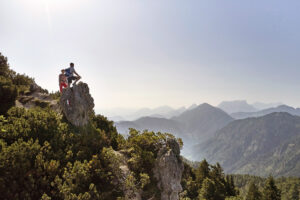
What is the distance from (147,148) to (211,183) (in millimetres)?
36278

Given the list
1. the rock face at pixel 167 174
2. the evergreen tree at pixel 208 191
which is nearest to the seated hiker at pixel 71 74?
the rock face at pixel 167 174

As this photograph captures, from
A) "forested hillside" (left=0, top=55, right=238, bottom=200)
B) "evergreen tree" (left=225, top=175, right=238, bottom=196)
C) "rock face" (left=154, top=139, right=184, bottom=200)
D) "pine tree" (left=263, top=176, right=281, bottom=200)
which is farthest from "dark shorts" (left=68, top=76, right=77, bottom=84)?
"pine tree" (left=263, top=176, right=281, bottom=200)

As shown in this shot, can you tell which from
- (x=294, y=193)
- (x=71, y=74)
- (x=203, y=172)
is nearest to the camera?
(x=71, y=74)

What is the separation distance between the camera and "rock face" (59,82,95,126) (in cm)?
1638

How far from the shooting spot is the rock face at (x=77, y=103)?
53.7 ft

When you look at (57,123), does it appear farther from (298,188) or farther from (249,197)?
(298,188)

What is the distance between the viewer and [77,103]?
56.3 feet

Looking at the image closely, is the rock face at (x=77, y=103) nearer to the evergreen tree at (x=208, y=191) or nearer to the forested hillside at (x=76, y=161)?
the forested hillside at (x=76, y=161)

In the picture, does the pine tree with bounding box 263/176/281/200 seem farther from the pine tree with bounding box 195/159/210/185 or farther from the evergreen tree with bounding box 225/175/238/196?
the pine tree with bounding box 195/159/210/185

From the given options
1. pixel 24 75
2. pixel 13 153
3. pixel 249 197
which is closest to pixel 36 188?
pixel 13 153

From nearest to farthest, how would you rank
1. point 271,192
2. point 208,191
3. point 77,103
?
point 77,103, point 208,191, point 271,192

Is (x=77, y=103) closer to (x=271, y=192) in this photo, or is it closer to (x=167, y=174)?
(x=167, y=174)

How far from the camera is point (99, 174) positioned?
1157 centimetres

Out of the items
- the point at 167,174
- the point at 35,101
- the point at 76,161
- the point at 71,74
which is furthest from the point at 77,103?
the point at 167,174
